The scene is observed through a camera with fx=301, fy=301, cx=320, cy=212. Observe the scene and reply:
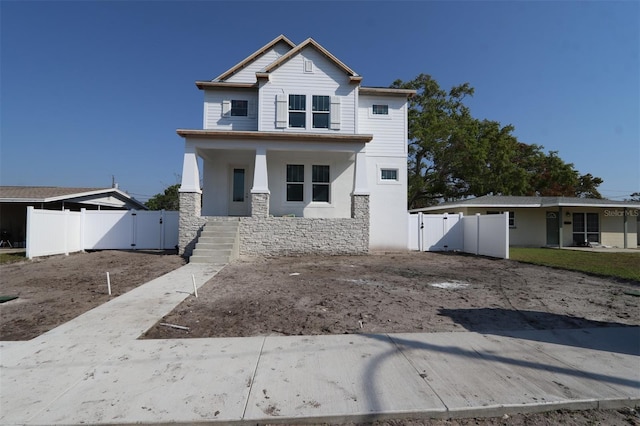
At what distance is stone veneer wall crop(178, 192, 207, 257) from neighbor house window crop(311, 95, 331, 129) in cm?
631

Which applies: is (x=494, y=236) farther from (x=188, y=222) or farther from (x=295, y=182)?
(x=188, y=222)

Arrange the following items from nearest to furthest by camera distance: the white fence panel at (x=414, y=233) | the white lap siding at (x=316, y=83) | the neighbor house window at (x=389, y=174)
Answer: the white lap siding at (x=316, y=83) < the white fence panel at (x=414, y=233) < the neighbor house window at (x=389, y=174)

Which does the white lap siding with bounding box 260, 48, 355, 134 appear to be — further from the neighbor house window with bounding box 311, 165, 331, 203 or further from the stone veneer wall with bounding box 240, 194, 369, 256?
the stone veneer wall with bounding box 240, 194, 369, 256

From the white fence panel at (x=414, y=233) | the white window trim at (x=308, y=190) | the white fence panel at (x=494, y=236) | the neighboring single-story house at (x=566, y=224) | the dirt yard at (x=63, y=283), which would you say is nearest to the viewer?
the dirt yard at (x=63, y=283)

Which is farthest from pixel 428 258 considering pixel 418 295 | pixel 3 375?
pixel 3 375

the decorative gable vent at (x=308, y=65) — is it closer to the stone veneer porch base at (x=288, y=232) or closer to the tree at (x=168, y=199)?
the stone veneer porch base at (x=288, y=232)

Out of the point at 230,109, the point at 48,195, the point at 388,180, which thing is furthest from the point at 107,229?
the point at 388,180

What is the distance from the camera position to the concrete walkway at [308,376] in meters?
2.54

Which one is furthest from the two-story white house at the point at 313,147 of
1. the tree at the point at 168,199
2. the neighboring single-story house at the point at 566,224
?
the tree at the point at 168,199

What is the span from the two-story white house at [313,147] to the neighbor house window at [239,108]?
1.9 inches

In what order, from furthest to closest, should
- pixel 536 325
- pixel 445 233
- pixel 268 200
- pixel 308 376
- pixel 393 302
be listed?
pixel 445 233 → pixel 268 200 → pixel 393 302 → pixel 536 325 → pixel 308 376

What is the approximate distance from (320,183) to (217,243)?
5716 mm

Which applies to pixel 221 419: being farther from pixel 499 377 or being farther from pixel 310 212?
pixel 310 212

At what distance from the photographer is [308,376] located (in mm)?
3037
